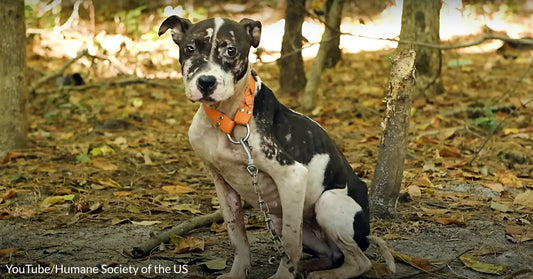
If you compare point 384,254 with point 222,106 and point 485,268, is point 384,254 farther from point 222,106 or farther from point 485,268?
point 222,106

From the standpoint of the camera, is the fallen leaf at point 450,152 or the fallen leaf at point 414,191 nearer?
the fallen leaf at point 414,191

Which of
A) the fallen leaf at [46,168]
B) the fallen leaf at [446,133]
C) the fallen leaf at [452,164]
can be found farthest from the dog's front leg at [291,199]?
the fallen leaf at [446,133]

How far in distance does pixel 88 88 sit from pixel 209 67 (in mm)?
6405

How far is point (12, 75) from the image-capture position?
6363mm

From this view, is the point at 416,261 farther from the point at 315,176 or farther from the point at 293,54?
the point at 293,54

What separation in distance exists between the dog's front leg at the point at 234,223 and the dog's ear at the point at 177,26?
2.35ft

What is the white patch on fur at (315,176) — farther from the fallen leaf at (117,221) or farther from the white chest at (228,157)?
the fallen leaf at (117,221)

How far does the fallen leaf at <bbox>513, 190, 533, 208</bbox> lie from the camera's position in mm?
4977

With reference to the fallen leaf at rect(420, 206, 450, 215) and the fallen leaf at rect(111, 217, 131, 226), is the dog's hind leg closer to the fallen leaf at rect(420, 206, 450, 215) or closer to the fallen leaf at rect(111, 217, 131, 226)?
the fallen leaf at rect(420, 206, 450, 215)

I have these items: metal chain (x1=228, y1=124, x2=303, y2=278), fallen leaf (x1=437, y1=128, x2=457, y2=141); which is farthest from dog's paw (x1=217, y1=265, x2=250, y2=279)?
fallen leaf (x1=437, y1=128, x2=457, y2=141)

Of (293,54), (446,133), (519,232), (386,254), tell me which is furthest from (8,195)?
(293,54)

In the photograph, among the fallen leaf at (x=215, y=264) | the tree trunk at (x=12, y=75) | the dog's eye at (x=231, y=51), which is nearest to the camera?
the dog's eye at (x=231, y=51)

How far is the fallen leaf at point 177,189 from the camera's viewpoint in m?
5.42

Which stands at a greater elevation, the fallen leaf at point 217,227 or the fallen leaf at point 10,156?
the fallen leaf at point 10,156
